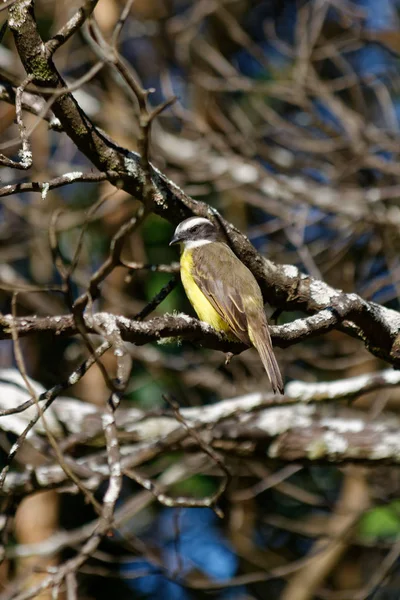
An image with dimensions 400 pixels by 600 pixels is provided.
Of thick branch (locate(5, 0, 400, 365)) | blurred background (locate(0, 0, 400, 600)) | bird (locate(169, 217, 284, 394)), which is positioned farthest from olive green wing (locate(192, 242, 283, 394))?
blurred background (locate(0, 0, 400, 600))

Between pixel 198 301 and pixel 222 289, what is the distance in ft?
0.71

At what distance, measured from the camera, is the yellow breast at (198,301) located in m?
4.78

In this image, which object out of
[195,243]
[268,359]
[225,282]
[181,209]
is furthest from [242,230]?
[181,209]

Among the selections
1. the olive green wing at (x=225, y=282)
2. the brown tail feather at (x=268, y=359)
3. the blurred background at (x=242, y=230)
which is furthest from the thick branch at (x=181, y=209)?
the blurred background at (x=242, y=230)

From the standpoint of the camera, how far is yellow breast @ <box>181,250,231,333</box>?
4777 mm

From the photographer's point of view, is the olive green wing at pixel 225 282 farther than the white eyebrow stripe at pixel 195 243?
No

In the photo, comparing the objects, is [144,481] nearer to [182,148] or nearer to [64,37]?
[64,37]

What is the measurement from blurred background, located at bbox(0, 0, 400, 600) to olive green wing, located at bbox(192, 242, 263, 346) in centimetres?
177

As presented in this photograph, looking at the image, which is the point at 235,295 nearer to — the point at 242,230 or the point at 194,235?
the point at 194,235

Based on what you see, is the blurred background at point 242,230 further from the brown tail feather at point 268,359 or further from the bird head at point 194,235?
the brown tail feather at point 268,359

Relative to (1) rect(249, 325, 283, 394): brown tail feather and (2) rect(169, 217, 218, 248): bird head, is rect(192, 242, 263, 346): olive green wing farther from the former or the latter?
(1) rect(249, 325, 283, 394): brown tail feather

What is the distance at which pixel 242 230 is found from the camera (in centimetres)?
859

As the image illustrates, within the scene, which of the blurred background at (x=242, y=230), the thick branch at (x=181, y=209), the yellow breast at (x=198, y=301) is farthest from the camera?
the blurred background at (x=242, y=230)

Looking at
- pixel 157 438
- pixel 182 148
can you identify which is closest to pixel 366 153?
pixel 182 148
